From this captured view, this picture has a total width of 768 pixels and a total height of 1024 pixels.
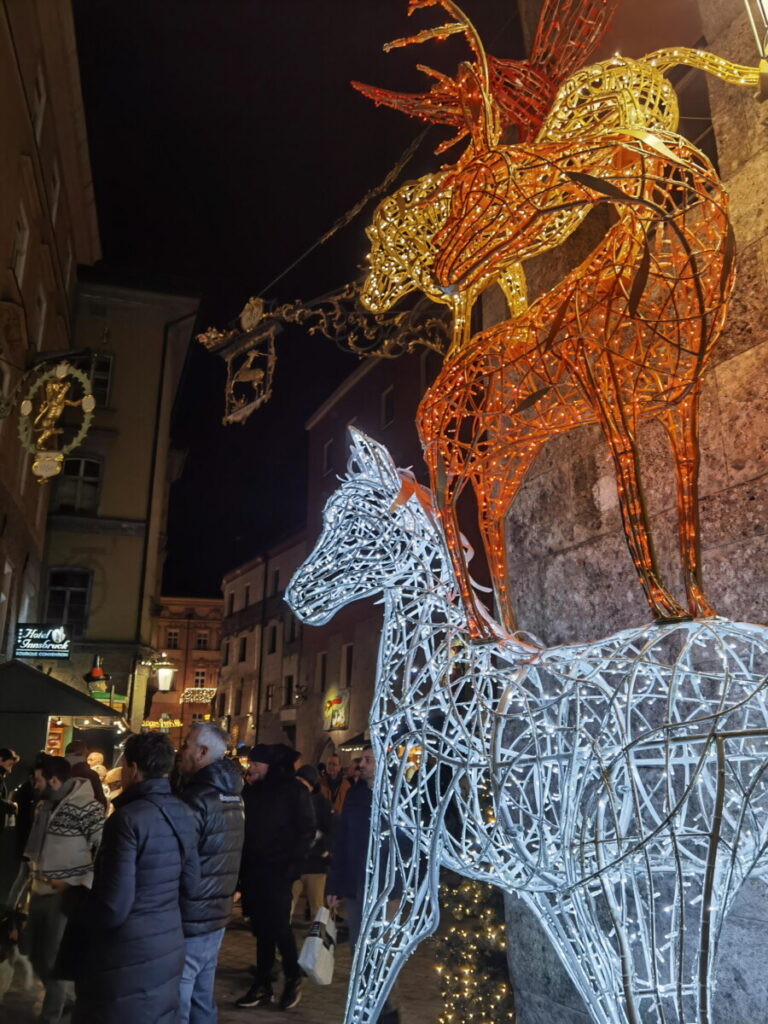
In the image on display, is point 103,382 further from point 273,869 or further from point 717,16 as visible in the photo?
point 717,16

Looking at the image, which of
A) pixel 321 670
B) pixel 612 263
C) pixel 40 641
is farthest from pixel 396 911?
pixel 321 670

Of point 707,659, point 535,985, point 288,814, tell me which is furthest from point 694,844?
point 288,814

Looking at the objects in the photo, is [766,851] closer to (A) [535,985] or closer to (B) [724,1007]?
(B) [724,1007]

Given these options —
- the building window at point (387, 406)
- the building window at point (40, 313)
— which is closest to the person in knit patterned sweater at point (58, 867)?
the building window at point (40, 313)

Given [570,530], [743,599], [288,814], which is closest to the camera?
[743,599]

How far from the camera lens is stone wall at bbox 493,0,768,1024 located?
122 inches

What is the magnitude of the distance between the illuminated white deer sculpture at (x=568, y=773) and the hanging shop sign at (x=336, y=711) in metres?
19.5

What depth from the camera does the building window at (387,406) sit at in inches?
840

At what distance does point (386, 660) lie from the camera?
3465 millimetres

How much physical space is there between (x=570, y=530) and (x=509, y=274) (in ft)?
4.32

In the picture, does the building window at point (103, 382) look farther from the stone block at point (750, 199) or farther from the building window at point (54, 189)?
the stone block at point (750, 199)

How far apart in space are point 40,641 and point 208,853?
12543 mm

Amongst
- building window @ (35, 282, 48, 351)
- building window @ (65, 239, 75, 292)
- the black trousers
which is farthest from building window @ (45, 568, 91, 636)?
the black trousers

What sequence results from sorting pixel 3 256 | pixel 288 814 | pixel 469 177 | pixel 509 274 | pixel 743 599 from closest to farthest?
1. pixel 469 177
2. pixel 743 599
3. pixel 509 274
4. pixel 288 814
5. pixel 3 256
